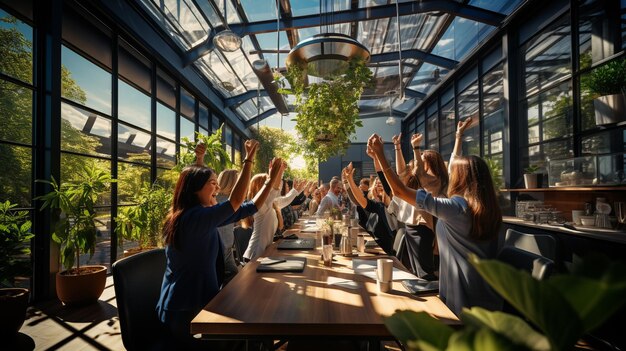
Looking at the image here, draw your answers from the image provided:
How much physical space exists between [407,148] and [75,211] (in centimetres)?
1223

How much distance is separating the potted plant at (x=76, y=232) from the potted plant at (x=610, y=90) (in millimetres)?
5688

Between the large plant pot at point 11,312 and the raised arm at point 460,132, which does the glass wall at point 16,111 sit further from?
the raised arm at point 460,132

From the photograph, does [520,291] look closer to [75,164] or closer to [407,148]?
[75,164]

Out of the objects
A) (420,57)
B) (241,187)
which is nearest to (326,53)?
(241,187)

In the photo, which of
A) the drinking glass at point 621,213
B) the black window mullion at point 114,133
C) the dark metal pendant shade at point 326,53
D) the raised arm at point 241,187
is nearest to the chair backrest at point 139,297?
the raised arm at point 241,187

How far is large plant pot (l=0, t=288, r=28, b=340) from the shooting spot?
105 inches

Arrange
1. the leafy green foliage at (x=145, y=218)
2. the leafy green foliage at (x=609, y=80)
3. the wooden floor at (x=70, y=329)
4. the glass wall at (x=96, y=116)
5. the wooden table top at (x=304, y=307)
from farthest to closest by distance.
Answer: the leafy green foliage at (x=145, y=218), the glass wall at (x=96, y=116), the leafy green foliage at (x=609, y=80), the wooden floor at (x=70, y=329), the wooden table top at (x=304, y=307)

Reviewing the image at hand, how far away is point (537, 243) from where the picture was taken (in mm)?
2092

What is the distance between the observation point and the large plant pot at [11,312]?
2664mm

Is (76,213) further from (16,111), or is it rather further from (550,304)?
(550,304)

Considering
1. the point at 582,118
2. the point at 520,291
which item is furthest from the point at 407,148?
the point at 520,291

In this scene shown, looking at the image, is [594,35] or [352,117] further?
[594,35]

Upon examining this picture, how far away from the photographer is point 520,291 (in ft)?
1.16

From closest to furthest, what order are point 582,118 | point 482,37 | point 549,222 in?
point 549,222
point 582,118
point 482,37
